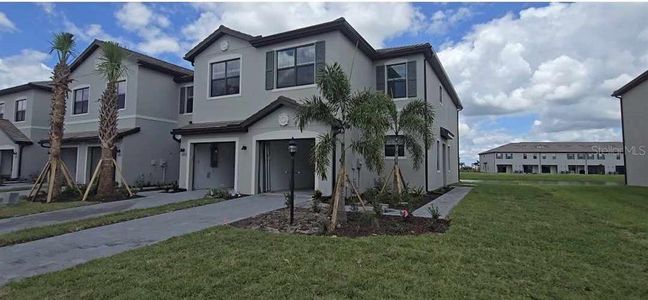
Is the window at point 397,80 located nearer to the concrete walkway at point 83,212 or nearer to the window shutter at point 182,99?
the concrete walkway at point 83,212

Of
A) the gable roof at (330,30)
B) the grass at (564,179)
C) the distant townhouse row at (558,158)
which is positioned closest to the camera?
the gable roof at (330,30)

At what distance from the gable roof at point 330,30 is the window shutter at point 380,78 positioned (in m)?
0.51

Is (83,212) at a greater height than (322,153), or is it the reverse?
(322,153)

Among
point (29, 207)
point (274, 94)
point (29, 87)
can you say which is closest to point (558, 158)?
point (274, 94)

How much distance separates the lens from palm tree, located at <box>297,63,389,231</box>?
8.22 m

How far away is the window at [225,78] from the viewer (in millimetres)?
16562

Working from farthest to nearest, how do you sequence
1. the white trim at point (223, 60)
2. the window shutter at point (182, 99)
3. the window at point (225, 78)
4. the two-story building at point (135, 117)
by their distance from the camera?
the window shutter at point (182, 99) < the two-story building at point (135, 117) < the window at point (225, 78) < the white trim at point (223, 60)

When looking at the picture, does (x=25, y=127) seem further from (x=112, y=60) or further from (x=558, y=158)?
(x=558, y=158)

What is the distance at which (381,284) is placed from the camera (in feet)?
14.5

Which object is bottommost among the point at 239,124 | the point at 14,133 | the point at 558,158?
the point at 239,124

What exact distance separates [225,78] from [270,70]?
268 centimetres

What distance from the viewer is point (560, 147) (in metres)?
76.0

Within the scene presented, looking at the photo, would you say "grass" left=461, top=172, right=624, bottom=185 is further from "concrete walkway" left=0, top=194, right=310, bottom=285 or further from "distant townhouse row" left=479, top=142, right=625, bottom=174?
"distant townhouse row" left=479, top=142, right=625, bottom=174

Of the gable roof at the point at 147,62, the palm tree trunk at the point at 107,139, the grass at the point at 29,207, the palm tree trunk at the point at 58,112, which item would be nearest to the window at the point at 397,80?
the palm tree trunk at the point at 107,139
